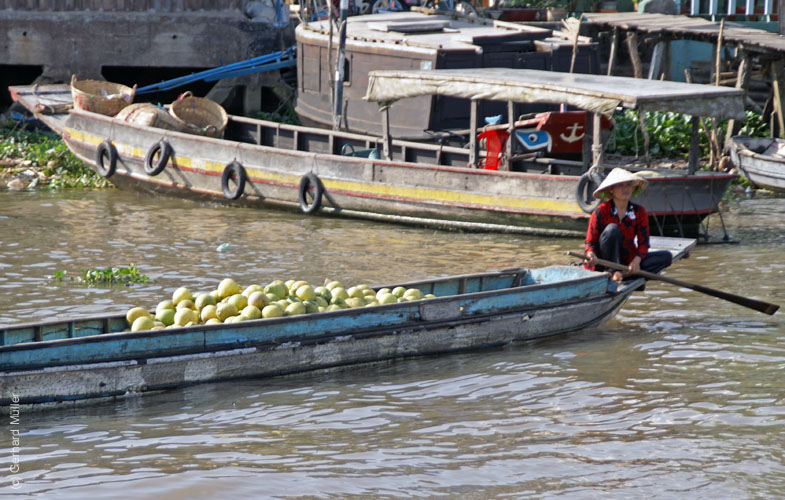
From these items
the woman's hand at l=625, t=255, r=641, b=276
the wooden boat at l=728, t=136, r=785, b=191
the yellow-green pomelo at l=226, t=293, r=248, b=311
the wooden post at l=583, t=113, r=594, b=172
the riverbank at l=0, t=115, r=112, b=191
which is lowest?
the riverbank at l=0, t=115, r=112, b=191

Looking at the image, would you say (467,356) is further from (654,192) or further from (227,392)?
(654,192)

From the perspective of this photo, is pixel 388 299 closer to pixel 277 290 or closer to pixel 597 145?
pixel 277 290

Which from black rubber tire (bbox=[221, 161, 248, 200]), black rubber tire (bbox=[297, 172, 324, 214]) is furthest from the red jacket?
black rubber tire (bbox=[221, 161, 248, 200])

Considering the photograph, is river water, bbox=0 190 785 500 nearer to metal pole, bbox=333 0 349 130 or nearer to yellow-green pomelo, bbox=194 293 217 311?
yellow-green pomelo, bbox=194 293 217 311

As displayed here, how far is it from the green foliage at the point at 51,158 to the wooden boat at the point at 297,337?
9.13 metres

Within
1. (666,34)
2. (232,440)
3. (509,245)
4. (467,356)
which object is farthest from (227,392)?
(666,34)

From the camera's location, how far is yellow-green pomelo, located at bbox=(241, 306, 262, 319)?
22.9 ft

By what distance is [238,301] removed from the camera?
710cm

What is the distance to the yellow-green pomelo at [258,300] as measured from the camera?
7.08 m

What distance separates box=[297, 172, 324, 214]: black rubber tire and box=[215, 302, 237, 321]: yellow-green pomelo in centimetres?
630

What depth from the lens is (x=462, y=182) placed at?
12.3 metres

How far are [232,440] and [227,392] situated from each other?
0.75m

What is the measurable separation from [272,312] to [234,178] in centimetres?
716

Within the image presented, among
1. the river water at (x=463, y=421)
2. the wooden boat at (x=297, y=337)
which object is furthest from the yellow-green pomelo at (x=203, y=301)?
the river water at (x=463, y=421)
